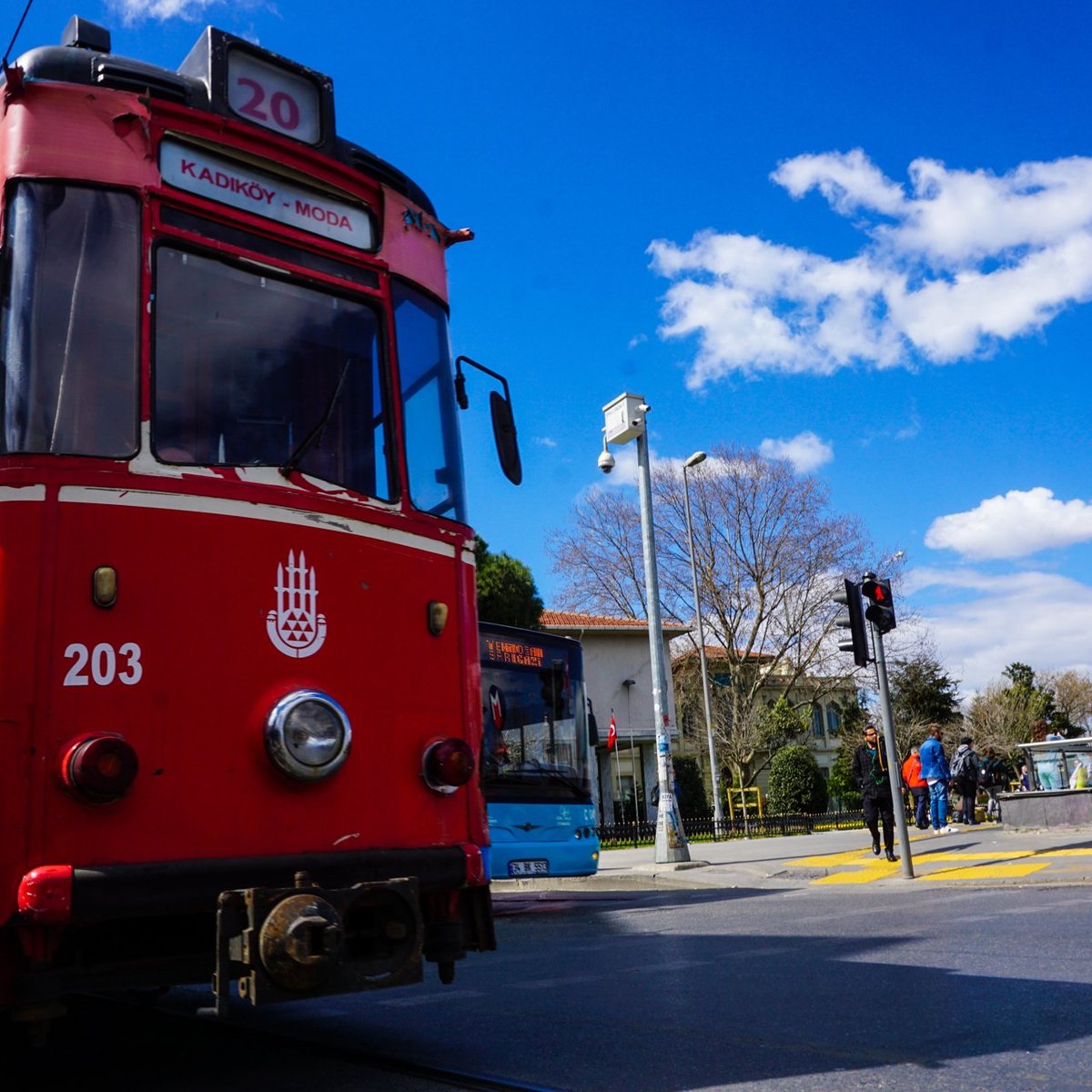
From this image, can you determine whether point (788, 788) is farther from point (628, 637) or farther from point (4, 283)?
point (4, 283)

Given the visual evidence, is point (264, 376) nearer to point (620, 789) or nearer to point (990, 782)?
point (990, 782)

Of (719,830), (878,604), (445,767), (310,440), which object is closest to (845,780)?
(719,830)

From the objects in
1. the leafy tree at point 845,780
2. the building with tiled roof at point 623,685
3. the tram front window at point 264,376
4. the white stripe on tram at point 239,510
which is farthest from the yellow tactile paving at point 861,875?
the leafy tree at point 845,780

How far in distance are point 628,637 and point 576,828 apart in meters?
32.9

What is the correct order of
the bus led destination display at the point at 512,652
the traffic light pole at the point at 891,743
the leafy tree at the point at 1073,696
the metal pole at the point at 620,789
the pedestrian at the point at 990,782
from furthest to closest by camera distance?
the leafy tree at the point at 1073,696
the metal pole at the point at 620,789
the pedestrian at the point at 990,782
the bus led destination display at the point at 512,652
the traffic light pole at the point at 891,743

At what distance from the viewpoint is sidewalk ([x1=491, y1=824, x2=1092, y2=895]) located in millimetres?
12578

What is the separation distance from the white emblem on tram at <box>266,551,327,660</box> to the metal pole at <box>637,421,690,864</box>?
43.0 ft

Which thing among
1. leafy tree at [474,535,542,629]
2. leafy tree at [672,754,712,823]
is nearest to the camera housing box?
leafy tree at [474,535,542,629]

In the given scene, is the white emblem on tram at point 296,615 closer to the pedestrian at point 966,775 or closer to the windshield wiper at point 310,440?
the windshield wiper at point 310,440

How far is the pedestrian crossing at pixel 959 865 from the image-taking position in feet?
39.7

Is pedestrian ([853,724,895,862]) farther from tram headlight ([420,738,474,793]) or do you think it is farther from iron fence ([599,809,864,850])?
tram headlight ([420,738,474,793])

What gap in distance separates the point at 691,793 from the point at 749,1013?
32.1 metres

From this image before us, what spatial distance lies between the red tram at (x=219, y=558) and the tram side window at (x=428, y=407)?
2 cm

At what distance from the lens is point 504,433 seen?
6004 mm
